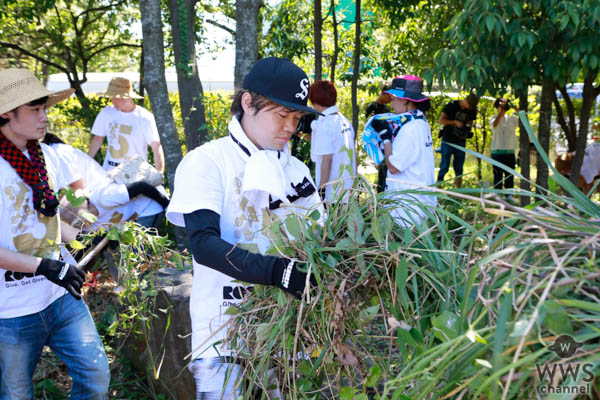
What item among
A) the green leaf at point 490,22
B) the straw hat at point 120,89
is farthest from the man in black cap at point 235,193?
the straw hat at point 120,89

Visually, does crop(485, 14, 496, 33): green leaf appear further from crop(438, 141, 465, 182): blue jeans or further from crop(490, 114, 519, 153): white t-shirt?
crop(438, 141, 465, 182): blue jeans

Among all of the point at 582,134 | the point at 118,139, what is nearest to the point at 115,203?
the point at 118,139

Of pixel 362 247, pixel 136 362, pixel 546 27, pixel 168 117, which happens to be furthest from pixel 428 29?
pixel 362 247

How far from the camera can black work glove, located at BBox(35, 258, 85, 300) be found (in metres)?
2.47

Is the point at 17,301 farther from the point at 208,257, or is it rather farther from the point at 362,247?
the point at 362,247

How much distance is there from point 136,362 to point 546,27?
13.8ft

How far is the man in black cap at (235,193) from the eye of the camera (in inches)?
75.1

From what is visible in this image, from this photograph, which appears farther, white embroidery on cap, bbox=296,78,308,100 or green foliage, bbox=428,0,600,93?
green foliage, bbox=428,0,600,93

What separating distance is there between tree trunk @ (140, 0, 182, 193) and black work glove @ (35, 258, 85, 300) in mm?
2256

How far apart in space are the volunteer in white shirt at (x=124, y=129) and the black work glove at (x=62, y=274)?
10.2 feet

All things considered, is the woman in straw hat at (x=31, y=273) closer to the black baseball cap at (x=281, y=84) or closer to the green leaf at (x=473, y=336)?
the black baseball cap at (x=281, y=84)

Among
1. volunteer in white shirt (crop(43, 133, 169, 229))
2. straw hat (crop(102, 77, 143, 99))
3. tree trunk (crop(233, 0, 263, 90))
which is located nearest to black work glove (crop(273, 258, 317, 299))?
volunteer in white shirt (crop(43, 133, 169, 229))

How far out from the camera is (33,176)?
2609 millimetres

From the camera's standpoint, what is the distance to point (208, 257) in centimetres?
183
